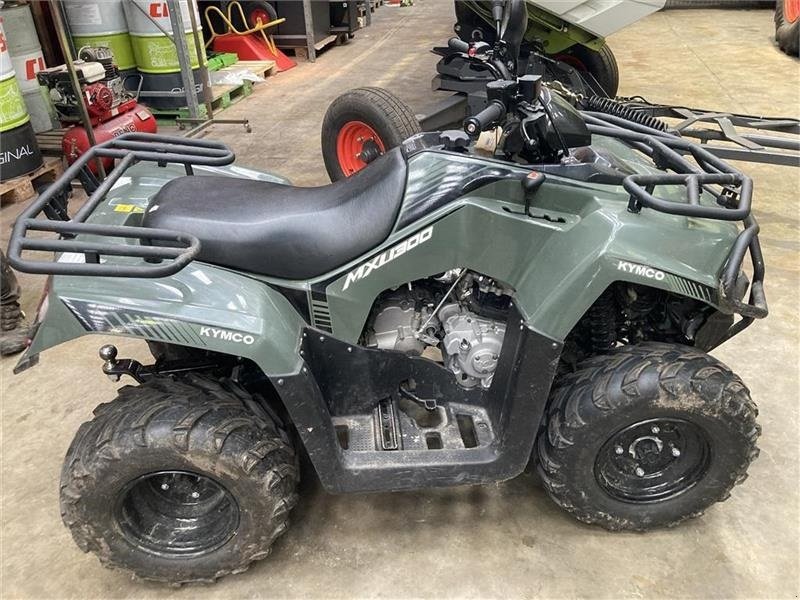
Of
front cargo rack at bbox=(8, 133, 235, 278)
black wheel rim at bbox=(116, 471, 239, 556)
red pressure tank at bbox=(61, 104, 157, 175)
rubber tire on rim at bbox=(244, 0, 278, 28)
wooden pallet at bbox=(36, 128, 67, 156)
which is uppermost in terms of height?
front cargo rack at bbox=(8, 133, 235, 278)

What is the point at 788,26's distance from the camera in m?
8.67

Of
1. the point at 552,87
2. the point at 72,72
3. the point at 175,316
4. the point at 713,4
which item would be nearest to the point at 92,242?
the point at 175,316

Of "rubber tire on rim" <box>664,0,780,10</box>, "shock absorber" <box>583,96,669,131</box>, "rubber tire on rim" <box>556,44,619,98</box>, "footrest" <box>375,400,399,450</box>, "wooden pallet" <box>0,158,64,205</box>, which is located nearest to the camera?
"footrest" <box>375,400,399,450</box>

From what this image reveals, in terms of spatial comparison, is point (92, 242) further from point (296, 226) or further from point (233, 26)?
point (233, 26)

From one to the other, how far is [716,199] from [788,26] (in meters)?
8.49

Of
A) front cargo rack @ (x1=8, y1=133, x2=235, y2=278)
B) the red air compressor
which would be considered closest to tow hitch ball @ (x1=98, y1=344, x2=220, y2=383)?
front cargo rack @ (x1=8, y1=133, x2=235, y2=278)

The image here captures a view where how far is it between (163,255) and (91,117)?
401cm

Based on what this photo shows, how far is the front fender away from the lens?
5.81ft

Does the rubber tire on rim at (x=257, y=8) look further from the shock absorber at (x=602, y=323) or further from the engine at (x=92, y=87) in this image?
the shock absorber at (x=602, y=323)

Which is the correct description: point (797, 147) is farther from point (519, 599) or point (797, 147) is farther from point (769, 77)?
point (769, 77)

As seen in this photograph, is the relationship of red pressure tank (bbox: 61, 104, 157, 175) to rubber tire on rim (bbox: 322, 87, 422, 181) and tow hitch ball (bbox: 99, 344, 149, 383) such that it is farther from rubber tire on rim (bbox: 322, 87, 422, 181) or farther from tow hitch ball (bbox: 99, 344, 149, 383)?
tow hitch ball (bbox: 99, 344, 149, 383)

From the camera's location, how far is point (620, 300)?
6.98 feet

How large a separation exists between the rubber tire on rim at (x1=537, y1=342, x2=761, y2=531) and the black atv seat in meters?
0.83

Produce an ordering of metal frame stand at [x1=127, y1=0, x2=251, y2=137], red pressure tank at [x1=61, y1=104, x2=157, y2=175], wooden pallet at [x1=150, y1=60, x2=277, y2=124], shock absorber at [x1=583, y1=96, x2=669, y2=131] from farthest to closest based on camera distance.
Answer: wooden pallet at [x1=150, y1=60, x2=277, y2=124] < metal frame stand at [x1=127, y1=0, x2=251, y2=137] < red pressure tank at [x1=61, y1=104, x2=157, y2=175] < shock absorber at [x1=583, y1=96, x2=669, y2=131]
